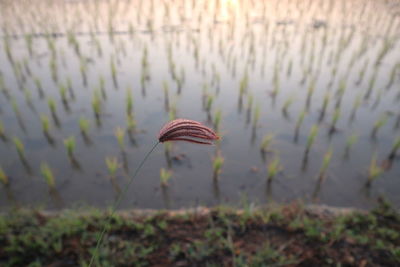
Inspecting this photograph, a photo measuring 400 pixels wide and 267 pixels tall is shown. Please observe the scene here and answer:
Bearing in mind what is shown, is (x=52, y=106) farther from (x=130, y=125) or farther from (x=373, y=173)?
(x=373, y=173)

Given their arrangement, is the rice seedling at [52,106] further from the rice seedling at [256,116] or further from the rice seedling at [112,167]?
the rice seedling at [256,116]

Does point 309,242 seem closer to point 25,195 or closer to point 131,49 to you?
point 25,195

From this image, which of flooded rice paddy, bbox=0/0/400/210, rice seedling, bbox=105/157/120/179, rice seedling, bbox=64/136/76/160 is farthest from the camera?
rice seedling, bbox=64/136/76/160

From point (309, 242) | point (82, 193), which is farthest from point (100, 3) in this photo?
point (309, 242)

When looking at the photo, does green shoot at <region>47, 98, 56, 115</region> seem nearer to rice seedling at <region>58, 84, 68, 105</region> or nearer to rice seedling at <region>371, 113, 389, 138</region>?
rice seedling at <region>58, 84, 68, 105</region>

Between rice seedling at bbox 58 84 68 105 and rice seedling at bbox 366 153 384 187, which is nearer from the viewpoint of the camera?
rice seedling at bbox 366 153 384 187

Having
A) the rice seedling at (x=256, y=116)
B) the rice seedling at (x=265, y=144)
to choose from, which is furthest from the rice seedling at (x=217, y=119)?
the rice seedling at (x=265, y=144)

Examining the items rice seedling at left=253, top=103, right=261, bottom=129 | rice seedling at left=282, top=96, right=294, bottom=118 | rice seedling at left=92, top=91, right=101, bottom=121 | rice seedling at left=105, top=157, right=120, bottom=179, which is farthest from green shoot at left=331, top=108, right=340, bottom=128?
rice seedling at left=92, top=91, right=101, bottom=121

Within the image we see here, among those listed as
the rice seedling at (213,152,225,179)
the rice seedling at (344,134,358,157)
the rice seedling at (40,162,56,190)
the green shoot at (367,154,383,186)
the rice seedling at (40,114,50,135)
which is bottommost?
the green shoot at (367,154,383,186)
